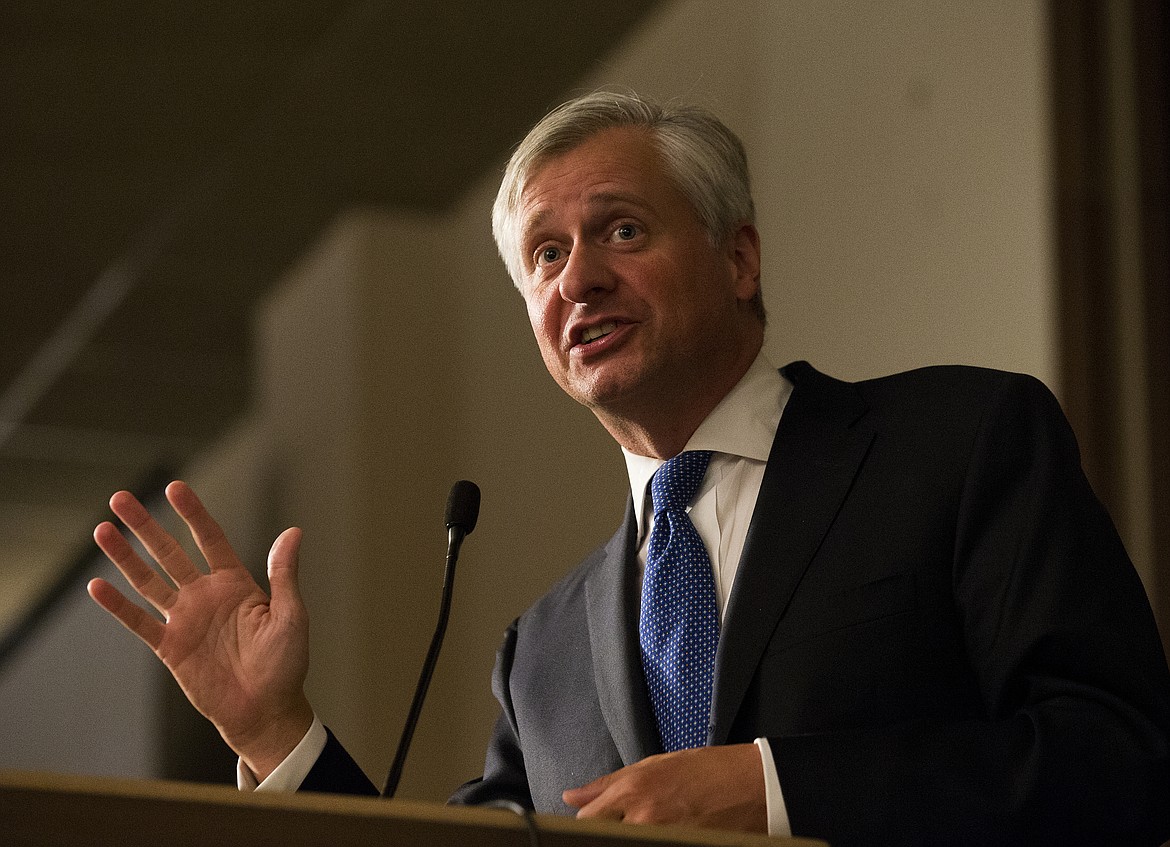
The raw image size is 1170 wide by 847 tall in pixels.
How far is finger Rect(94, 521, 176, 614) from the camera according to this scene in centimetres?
202

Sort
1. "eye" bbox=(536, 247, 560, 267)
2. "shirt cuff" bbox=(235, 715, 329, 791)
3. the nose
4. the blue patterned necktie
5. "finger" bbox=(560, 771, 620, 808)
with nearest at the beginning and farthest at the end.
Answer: "finger" bbox=(560, 771, 620, 808) < the blue patterned necktie < "shirt cuff" bbox=(235, 715, 329, 791) < the nose < "eye" bbox=(536, 247, 560, 267)

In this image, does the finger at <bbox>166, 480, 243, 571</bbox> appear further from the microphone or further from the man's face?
the man's face

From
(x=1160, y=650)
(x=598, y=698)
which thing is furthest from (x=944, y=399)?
(x=598, y=698)

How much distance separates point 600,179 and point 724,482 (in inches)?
18.1

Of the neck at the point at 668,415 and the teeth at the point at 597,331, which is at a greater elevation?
the teeth at the point at 597,331

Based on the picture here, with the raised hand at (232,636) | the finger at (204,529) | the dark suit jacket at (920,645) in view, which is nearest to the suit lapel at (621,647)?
the dark suit jacket at (920,645)

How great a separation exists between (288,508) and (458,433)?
2.49 ft

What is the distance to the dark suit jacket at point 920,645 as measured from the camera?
5.00 ft

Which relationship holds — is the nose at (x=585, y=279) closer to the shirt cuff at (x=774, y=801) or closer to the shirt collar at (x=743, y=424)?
the shirt collar at (x=743, y=424)

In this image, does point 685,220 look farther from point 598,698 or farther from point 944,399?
point 598,698

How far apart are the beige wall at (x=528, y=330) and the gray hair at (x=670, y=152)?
36.1 inches

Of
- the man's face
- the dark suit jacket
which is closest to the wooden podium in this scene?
the dark suit jacket

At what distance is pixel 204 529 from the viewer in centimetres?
206

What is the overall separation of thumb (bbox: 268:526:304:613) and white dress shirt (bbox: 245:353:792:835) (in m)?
0.14
